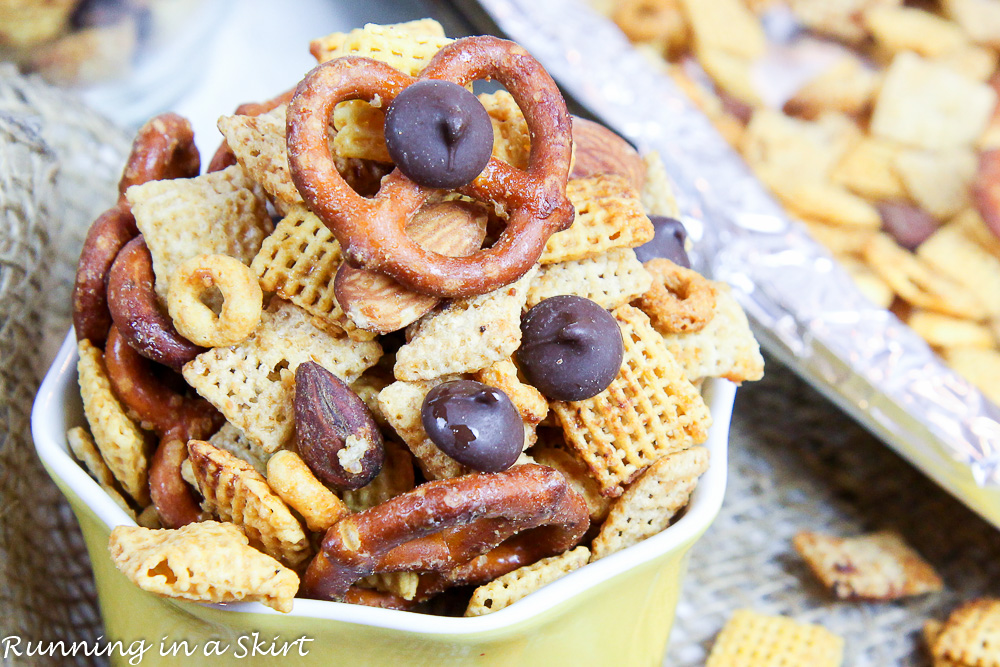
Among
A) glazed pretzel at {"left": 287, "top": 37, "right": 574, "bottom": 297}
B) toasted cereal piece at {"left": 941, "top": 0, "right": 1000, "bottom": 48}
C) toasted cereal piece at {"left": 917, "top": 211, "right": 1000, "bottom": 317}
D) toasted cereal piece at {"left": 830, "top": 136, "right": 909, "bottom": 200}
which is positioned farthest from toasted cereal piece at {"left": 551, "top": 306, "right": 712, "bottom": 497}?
toasted cereal piece at {"left": 941, "top": 0, "right": 1000, "bottom": 48}

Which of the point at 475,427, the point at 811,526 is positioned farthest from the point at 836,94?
the point at 475,427

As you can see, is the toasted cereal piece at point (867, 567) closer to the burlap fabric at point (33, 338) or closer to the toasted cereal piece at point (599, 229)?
the toasted cereal piece at point (599, 229)

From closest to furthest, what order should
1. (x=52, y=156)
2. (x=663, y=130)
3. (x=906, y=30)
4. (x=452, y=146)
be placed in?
(x=452, y=146) < (x=52, y=156) < (x=663, y=130) < (x=906, y=30)

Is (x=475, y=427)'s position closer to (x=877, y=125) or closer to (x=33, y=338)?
(x=33, y=338)

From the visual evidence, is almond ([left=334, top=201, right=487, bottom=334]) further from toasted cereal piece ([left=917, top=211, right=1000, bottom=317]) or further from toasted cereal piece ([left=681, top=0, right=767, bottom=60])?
toasted cereal piece ([left=681, top=0, right=767, bottom=60])

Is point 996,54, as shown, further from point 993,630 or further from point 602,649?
point 602,649

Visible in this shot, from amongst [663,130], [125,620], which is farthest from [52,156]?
[663,130]
